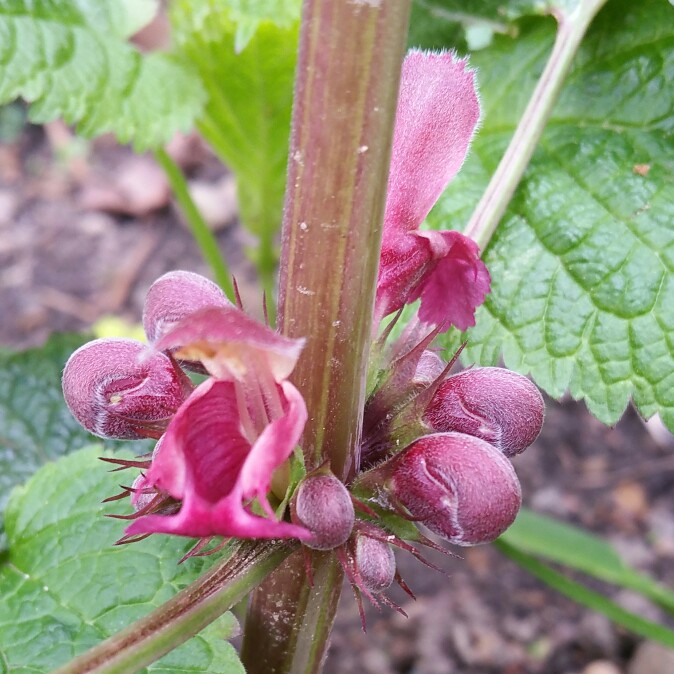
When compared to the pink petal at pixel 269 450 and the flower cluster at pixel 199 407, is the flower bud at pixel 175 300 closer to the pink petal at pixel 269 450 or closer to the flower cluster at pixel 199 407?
the flower cluster at pixel 199 407

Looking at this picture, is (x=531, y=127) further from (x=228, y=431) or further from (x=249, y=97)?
(x=249, y=97)

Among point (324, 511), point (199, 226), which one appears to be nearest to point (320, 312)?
point (324, 511)

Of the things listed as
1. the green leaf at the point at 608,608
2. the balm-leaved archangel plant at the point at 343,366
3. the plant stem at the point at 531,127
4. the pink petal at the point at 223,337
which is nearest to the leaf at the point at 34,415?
the balm-leaved archangel plant at the point at 343,366

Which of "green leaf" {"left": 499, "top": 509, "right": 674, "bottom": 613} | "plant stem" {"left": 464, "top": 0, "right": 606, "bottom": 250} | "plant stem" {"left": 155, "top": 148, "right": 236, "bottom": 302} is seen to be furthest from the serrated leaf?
"green leaf" {"left": 499, "top": 509, "right": 674, "bottom": 613}

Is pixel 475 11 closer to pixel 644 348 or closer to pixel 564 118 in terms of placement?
pixel 564 118

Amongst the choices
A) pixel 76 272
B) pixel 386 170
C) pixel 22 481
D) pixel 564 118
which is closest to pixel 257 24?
pixel 564 118

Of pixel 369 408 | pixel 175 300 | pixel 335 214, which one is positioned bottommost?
pixel 369 408
